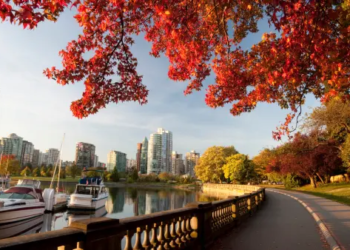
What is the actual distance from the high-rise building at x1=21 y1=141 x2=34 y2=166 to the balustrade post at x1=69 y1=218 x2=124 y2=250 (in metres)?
167

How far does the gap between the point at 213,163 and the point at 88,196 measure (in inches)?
2211

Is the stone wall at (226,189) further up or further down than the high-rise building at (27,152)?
further down

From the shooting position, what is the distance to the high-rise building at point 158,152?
182 meters

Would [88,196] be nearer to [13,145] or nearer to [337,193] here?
[337,193]

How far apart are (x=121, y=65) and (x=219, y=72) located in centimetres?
434

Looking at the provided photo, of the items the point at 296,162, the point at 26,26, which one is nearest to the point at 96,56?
the point at 26,26

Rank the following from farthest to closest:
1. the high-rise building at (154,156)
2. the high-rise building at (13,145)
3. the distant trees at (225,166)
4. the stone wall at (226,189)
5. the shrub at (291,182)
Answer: the high-rise building at (154,156), the high-rise building at (13,145), the distant trees at (225,166), the shrub at (291,182), the stone wall at (226,189)

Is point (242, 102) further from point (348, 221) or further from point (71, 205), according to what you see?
point (71, 205)

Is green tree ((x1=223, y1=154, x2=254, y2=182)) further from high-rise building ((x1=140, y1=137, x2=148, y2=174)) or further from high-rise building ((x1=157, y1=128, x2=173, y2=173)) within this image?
high-rise building ((x1=140, y1=137, x2=148, y2=174))

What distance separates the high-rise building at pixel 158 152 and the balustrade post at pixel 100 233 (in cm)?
17677

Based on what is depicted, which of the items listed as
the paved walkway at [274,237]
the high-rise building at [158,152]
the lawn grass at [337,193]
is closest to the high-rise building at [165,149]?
the high-rise building at [158,152]

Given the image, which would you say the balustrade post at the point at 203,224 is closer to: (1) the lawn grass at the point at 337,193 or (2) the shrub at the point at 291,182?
(1) the lawn grass at the point at 337,193

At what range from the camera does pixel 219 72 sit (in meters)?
10.2

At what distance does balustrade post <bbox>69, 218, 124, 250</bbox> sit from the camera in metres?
3.41
